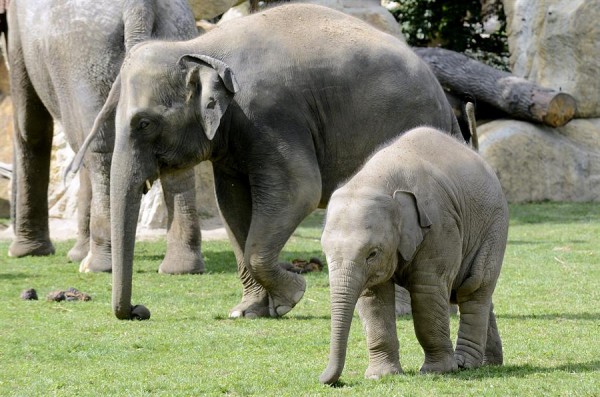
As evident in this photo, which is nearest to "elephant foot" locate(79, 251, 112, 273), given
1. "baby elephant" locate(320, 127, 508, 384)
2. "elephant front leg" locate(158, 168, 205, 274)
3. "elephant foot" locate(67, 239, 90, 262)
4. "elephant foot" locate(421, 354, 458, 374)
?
"elephant front leg" locate(158, 168, 205, 274)

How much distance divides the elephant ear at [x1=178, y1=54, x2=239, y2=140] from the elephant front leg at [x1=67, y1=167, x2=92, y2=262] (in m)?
4.40

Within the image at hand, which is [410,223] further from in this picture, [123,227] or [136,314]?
[136,314]

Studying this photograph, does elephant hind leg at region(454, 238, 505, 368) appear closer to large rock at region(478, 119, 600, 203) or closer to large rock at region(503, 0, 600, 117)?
large rock at region(478, 119, 600, 203)

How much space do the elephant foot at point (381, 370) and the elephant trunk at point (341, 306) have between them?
0.41 metres

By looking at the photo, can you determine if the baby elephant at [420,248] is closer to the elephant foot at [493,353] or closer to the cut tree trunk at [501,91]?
the elephant foot at [493,353]

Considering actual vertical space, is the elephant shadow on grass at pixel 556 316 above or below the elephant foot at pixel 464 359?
below

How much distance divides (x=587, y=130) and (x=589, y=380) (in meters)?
13.0

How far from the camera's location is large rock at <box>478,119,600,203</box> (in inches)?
683

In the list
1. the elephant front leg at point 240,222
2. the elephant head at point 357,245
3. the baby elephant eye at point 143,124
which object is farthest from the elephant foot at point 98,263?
the elephant head at point 357,245

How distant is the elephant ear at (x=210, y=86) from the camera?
722 cm

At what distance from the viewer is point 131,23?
9727mm

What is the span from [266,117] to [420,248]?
6.55 ft

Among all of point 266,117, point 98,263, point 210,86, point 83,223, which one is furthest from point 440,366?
point 83,223

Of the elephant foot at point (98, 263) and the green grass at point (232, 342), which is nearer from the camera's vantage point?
the green grass at point (232, 342)
